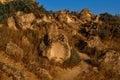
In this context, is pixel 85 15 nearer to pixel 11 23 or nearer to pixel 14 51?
pixel 11 23

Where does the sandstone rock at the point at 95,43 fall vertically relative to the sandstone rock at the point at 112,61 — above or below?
above

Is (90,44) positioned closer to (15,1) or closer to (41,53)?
(41,53)

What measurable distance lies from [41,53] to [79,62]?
2.37m

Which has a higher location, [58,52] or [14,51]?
[58,52]

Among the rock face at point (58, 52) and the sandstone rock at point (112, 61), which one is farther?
the rock face at point (58, 52)

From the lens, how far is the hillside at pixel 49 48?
55.2ft

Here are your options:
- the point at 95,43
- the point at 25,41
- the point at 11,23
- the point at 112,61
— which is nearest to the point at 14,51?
the point at 25,41

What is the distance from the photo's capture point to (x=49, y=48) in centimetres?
1811

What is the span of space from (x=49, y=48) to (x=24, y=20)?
3.86 metres

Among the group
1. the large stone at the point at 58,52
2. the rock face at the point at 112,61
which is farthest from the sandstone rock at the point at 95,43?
the large stone at the point at 58,52

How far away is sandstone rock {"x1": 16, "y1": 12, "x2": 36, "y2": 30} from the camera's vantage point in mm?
20984

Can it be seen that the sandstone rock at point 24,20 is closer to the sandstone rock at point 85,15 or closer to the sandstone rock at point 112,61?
the sandstone rock at point 112,61

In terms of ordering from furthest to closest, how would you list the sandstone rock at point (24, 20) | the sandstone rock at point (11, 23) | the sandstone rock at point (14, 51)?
the sandstone rock at point (24, 20) → the sandstone rock at point (11, 23) → the sandstone rock at point (14, 51)

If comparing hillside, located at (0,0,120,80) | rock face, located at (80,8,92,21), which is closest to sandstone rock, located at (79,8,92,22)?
rock face, located at (80,8,92,21)
